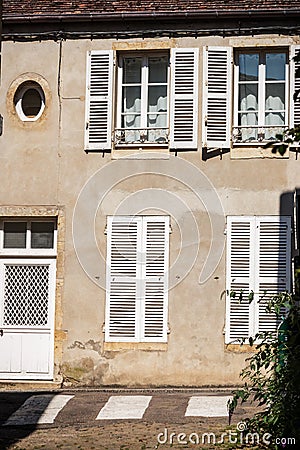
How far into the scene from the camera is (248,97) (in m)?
14.6

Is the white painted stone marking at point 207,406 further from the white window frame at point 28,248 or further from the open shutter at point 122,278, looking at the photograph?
the white window frame at point 28,248

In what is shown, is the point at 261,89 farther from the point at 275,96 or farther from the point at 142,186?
the point at 142,186

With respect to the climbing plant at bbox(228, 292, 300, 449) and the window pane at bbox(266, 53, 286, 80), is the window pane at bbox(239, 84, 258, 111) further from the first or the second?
the climbing plant at bbox(228, 292, 300, 449)

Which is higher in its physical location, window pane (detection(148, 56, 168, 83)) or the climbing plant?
window pane (detection(148, 56, 168, 83))

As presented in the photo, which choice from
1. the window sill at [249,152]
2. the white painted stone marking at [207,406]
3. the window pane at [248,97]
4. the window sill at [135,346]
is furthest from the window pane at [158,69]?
the white painted stone marking at [207,406]

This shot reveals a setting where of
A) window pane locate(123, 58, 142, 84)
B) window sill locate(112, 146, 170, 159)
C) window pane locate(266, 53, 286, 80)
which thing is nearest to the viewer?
window pane locate(266, 53, 286, 80)

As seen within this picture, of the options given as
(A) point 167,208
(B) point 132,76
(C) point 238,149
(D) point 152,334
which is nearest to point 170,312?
(D) point 152,334

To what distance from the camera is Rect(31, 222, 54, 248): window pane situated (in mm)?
14875

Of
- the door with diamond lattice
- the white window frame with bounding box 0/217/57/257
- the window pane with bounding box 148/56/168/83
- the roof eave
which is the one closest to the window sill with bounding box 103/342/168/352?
the door with diamond lattice

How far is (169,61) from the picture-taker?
14.7 m

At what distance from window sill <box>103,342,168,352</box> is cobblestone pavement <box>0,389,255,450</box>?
123 centimetres

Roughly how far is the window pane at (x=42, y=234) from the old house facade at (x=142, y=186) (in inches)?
0.6

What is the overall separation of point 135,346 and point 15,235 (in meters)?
2.66

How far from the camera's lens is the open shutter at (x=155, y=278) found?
14.3 meters
